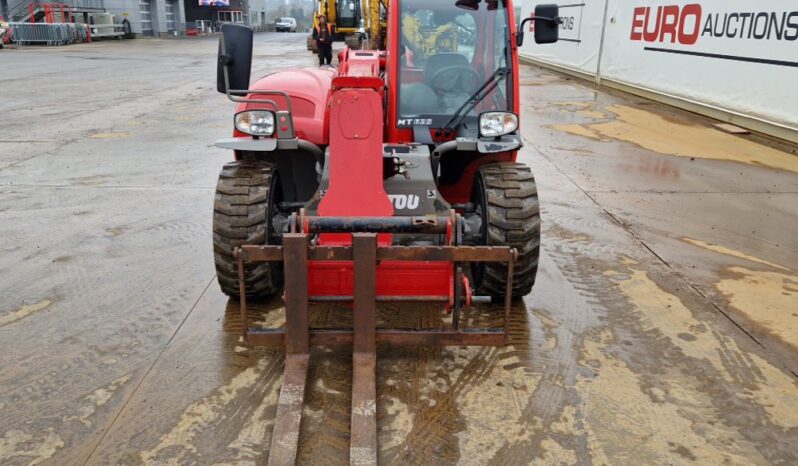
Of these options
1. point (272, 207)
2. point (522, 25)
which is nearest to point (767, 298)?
point (522, 25)

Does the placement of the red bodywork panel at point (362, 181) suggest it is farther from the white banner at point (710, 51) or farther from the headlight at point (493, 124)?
the white banner at point (710, 51)

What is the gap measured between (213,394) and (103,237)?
2909mm

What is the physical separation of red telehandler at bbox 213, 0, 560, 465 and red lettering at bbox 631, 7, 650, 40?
40.9 ft

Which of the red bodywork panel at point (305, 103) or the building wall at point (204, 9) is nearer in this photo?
the red bodywork panel at point (305, 103)

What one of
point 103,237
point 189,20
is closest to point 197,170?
point 103,237

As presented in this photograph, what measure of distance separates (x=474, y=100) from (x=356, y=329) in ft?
6.30

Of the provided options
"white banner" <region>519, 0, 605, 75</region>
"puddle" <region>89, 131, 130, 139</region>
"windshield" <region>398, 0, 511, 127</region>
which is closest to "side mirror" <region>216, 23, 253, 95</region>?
"windshield" <region>398, 0, 511, 127</region>

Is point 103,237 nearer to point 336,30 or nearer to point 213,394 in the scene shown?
point 213,394

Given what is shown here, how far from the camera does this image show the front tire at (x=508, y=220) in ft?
12.5

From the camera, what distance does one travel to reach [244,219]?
3.83 meters

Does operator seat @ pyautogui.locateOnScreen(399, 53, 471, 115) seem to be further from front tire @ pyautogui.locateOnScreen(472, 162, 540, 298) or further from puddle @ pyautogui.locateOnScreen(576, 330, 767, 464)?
puddle @ pyautogui.locateOnScreen(576, 330, 767, 464)

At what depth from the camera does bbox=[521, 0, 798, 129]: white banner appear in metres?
10.3

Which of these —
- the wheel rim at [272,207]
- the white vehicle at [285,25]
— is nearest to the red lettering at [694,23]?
the wheel rim at [272,207]

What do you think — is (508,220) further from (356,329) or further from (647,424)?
(647,424)
